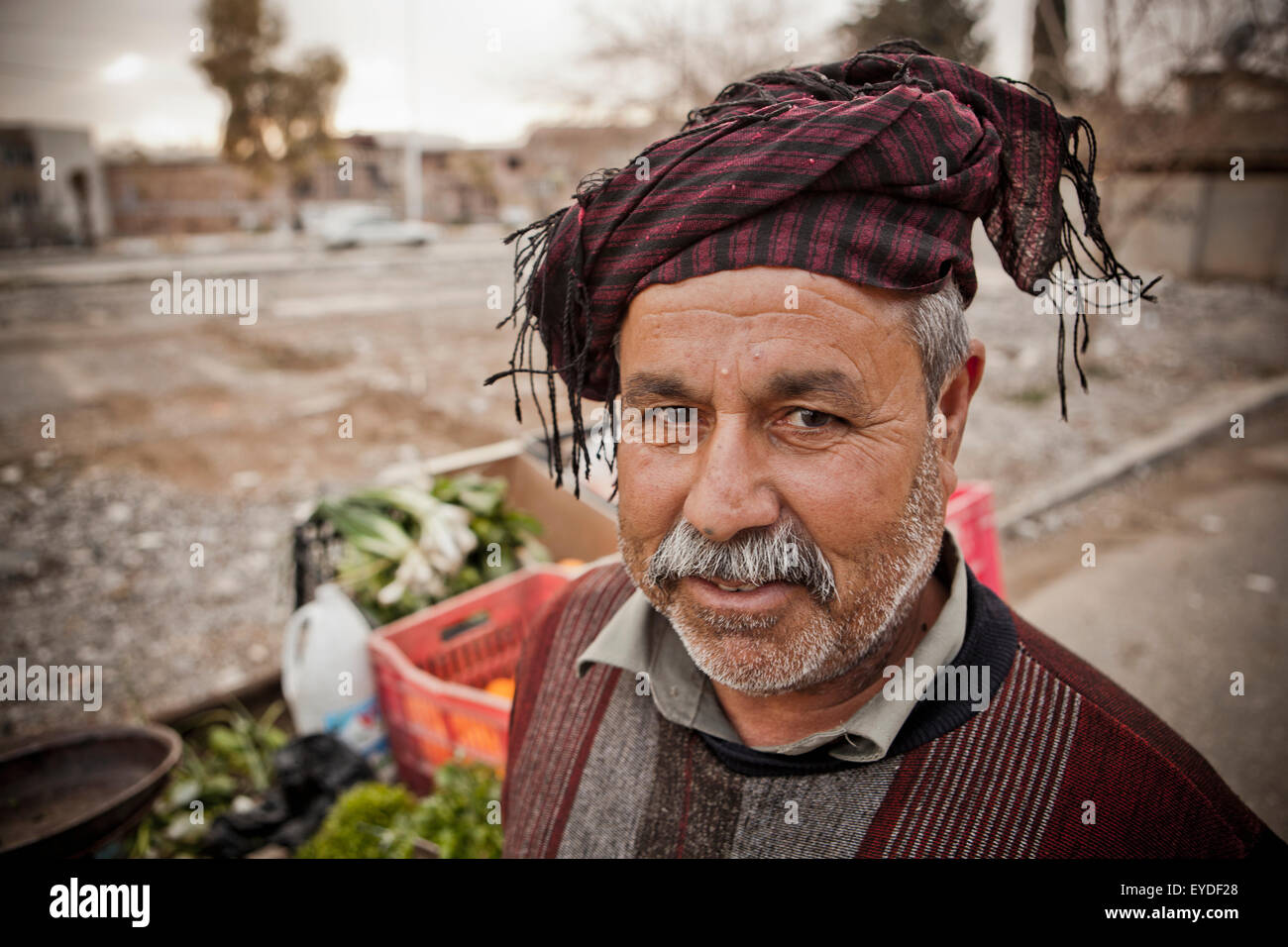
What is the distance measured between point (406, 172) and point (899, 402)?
3403cm

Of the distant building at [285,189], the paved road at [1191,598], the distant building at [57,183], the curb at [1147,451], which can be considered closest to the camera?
the paved road at [1191,598]

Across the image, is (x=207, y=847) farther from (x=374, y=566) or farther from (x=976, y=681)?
(x=976, y=681)

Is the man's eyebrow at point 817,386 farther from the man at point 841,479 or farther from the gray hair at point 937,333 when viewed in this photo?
the gray hair at point 937,333

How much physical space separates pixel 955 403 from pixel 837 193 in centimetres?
45

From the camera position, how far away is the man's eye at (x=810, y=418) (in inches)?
52.4

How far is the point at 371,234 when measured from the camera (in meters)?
28.3

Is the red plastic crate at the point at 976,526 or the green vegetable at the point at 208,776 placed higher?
the red plastic crate at the point at 976,526

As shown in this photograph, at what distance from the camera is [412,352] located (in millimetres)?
11633

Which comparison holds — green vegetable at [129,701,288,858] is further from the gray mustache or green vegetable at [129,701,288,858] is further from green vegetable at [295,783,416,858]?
the gray mustache

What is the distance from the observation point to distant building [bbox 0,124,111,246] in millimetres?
29328

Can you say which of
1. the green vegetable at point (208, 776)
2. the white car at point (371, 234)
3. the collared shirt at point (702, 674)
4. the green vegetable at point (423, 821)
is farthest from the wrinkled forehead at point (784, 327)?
the white car at point (371, 234)

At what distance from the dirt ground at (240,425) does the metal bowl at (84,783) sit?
0.84 metres
